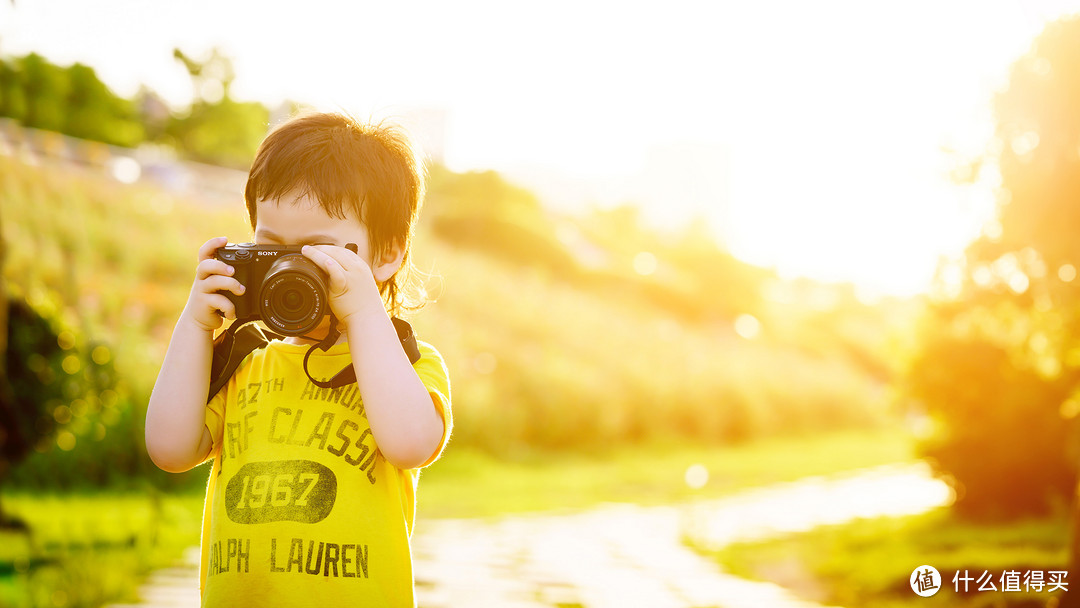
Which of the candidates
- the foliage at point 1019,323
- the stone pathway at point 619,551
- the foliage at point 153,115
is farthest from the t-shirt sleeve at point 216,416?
the foliage at point 153,115

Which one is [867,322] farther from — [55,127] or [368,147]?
[368,147]

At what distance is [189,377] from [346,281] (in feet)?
1.16

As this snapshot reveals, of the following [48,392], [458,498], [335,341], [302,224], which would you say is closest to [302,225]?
[302,224]

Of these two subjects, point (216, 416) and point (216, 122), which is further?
point (216, 122)

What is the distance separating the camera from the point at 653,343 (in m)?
15.7

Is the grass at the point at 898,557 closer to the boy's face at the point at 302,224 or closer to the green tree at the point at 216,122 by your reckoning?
the boy's face at the point at 302,224

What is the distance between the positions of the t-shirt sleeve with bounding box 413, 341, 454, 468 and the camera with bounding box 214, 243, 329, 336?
233 mm

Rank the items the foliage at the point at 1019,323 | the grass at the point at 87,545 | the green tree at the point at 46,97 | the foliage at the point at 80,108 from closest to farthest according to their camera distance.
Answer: the grass at the point at 87,545 < the foliage at the point at 1019,323 < the green tree at the point at 46,97 < the foliage at the point at 80,108

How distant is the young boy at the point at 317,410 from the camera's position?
5.43 feet

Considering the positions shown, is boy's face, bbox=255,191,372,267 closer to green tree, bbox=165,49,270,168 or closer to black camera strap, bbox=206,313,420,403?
black camera strap, bbox=206,313,420,403

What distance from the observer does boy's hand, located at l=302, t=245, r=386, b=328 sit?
1.68 m

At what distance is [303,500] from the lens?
167 cm

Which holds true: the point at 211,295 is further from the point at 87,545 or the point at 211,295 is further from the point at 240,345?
the point at 87,545

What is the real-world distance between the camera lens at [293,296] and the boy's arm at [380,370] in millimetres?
24
